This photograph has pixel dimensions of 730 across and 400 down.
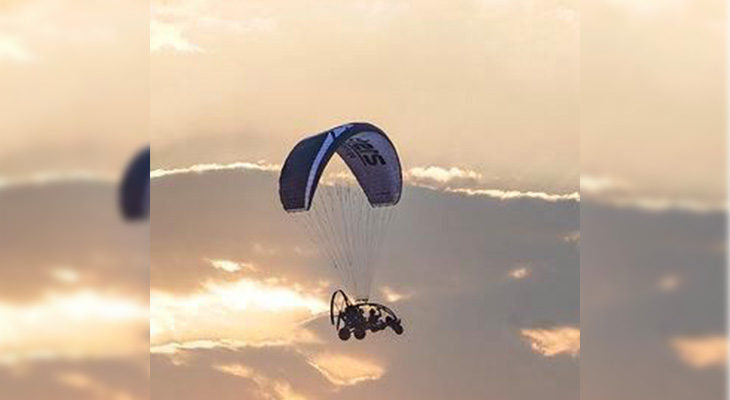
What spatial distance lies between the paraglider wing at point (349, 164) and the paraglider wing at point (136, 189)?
373 cm

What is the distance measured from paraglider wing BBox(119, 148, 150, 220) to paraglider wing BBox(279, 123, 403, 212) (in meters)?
3.73

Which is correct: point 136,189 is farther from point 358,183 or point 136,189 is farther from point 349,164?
point 358,183

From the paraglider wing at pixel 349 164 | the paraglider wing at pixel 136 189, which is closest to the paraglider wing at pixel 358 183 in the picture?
the paraglider wing at pixel 349 164

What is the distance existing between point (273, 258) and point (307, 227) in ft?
5.99

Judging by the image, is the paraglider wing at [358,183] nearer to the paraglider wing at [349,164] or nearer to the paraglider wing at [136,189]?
the paraglider wing at [349,164]

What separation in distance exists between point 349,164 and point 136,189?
7112mm

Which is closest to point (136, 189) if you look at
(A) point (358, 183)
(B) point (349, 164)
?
→ (B) point (349, 164)

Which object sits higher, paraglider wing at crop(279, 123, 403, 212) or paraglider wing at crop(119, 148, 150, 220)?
paraglider wing at crop(279, 123, 403, 212)

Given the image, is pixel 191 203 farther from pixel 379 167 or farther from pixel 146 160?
pixel 146 160

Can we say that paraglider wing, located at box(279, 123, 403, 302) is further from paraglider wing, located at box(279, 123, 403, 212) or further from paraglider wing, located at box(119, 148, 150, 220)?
paraglider wing, located at box(119, 148, 150, 220)

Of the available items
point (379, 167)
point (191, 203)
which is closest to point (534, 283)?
point (191, 203)

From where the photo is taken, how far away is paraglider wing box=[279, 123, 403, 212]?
81.1ft

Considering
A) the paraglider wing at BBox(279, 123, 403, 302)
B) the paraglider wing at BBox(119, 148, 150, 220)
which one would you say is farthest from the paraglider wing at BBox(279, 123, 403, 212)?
the paraglider wing at BBox(119, 148, 150, 220)

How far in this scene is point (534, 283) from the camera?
38219mm
